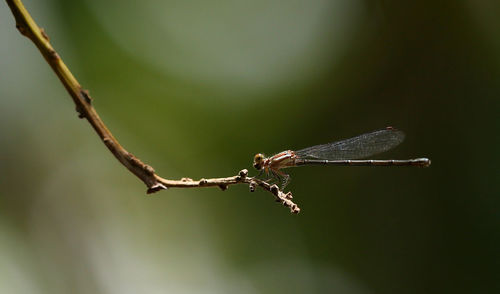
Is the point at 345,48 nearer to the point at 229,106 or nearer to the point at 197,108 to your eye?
the point at 229,106

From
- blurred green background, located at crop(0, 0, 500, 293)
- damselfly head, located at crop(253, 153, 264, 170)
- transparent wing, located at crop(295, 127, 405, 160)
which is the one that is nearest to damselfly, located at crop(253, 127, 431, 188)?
transparent wing, located at crop(295, 127, 405, 160)

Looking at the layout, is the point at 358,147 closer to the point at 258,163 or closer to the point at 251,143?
the point at 258,163

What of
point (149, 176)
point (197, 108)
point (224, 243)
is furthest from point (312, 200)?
point (149, 176)

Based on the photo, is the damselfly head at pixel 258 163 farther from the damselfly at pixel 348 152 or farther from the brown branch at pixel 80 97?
the brown branch at pixel 80 97

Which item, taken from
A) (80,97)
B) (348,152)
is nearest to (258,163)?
(348,152)

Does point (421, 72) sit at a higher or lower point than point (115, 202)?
higher

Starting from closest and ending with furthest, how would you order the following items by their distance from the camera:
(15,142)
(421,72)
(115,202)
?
(15,142) < (115,202) < (421,72)
